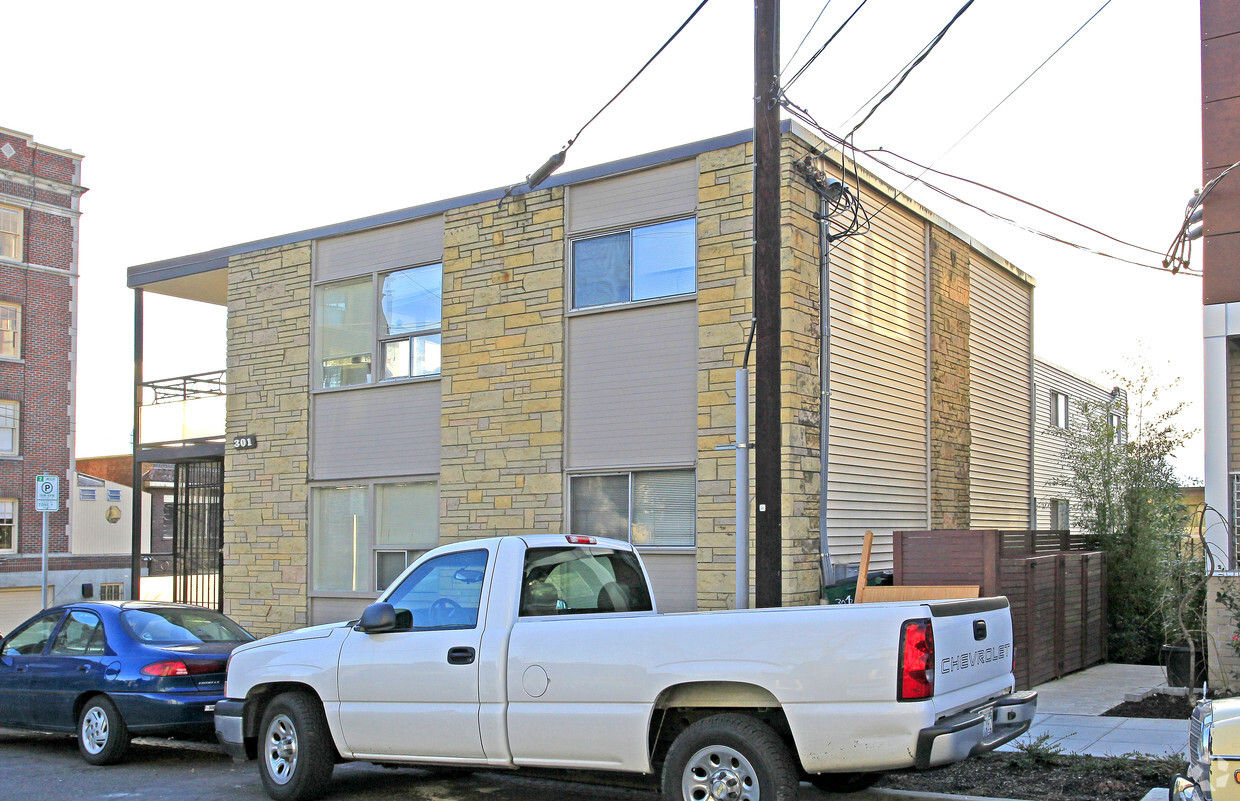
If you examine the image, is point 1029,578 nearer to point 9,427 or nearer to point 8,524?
point 8,524

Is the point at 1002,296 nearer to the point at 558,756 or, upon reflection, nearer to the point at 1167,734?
the point at 1167,734

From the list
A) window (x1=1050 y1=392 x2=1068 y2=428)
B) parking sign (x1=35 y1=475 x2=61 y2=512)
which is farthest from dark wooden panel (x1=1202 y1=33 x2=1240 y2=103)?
parking sign (x1=35 y1=475 x2=61 y2=512)

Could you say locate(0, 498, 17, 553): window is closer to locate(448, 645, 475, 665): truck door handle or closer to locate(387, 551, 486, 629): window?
locate(387, 551, 486, 629): window

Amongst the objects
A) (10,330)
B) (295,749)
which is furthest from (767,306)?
(10,330)

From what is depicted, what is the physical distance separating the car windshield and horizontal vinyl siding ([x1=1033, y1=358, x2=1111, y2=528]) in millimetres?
14311

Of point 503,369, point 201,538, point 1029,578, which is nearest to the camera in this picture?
point 1029,578

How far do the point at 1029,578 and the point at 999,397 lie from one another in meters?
6.27

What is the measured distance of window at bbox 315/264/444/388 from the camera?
1520 cm

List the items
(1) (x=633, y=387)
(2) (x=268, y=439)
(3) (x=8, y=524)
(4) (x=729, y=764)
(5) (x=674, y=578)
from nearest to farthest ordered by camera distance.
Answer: (4) (x=729, y=764) < (5) (x=674, y=578) < (1) (x=633, y=387) < (2) (x=268, y=439) < (3) (x=8, y=524)

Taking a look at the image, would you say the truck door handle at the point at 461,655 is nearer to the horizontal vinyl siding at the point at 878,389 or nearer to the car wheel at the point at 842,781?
the car wheel at the point at 842,781

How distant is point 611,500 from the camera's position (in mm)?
13250

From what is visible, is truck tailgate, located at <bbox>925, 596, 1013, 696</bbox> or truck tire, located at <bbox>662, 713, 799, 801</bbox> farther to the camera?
truck tire, located at <bbox>662, 713, 799, 801</bbox>

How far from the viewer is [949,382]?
15945 mm

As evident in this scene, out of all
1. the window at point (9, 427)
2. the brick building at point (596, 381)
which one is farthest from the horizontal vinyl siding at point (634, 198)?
the window at point (9, 427)
